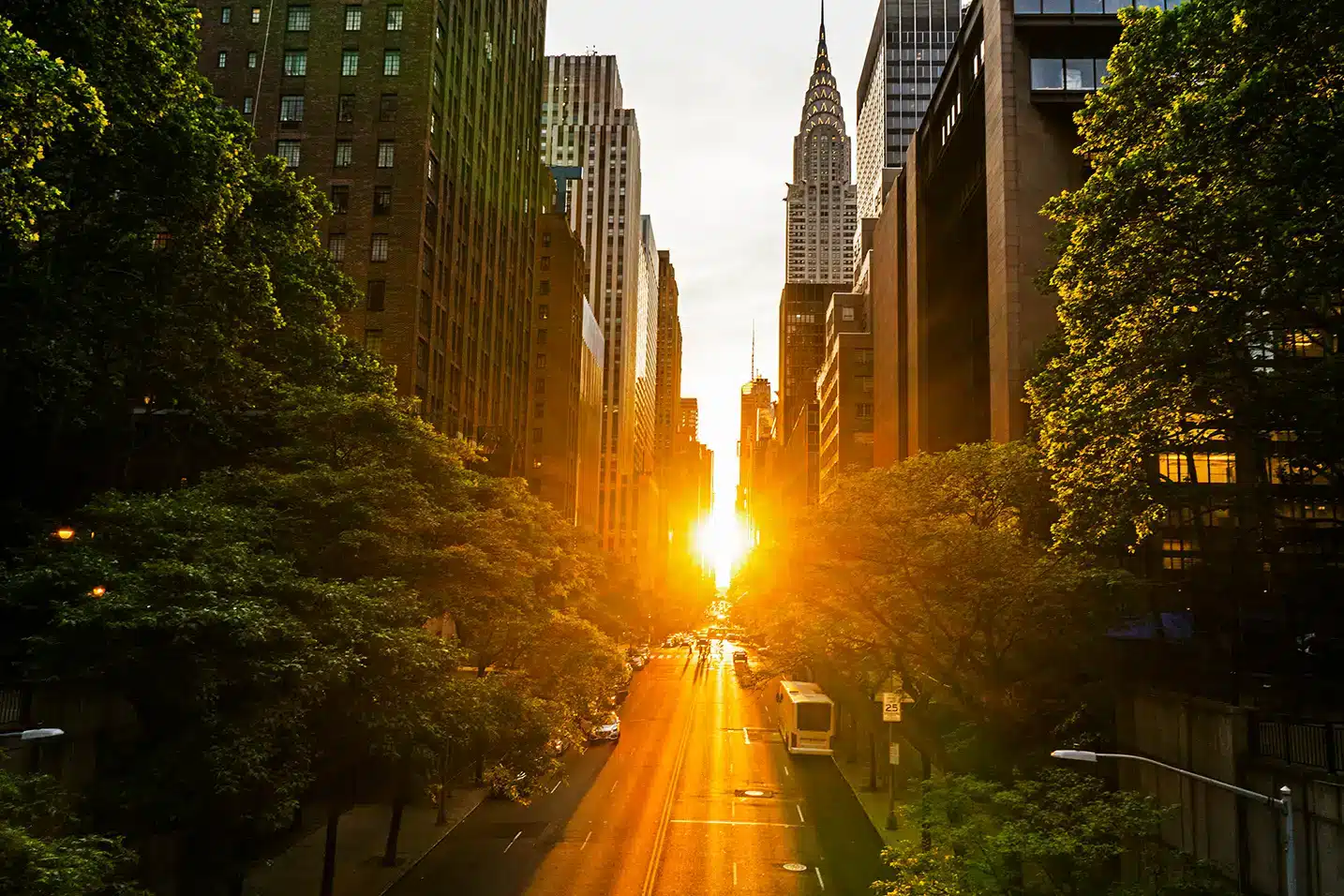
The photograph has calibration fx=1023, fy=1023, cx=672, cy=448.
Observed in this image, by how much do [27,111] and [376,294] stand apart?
50.1 meters

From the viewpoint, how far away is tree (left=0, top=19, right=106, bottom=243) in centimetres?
1579

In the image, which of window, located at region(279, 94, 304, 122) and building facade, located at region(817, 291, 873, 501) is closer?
window, located at region(279, 94, 304, 122)

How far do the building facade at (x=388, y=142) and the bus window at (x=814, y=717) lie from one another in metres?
24.1

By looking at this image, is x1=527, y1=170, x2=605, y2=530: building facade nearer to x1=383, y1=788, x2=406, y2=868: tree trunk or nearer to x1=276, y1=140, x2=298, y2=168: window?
x1=276, y1=140, x2=298, y2=168: window

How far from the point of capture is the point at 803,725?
5581 cm

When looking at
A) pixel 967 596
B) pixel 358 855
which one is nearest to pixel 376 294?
pixel 358 855

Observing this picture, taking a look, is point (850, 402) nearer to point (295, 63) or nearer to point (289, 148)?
point (289, 148)

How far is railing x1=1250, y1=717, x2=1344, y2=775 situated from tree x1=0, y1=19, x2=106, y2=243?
24747 mm

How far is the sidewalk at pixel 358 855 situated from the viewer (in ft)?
97.5

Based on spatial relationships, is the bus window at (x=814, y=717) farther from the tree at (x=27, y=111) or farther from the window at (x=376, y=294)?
the tree at (x=27, y=111)

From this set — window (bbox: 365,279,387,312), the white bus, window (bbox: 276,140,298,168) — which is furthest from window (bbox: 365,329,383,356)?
the white bus

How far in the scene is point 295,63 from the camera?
230 ft

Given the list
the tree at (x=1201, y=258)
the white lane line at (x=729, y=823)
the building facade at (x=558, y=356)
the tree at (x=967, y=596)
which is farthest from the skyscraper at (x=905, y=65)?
the tree at (x=1201, y=258)

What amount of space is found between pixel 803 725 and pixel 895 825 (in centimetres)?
1713
